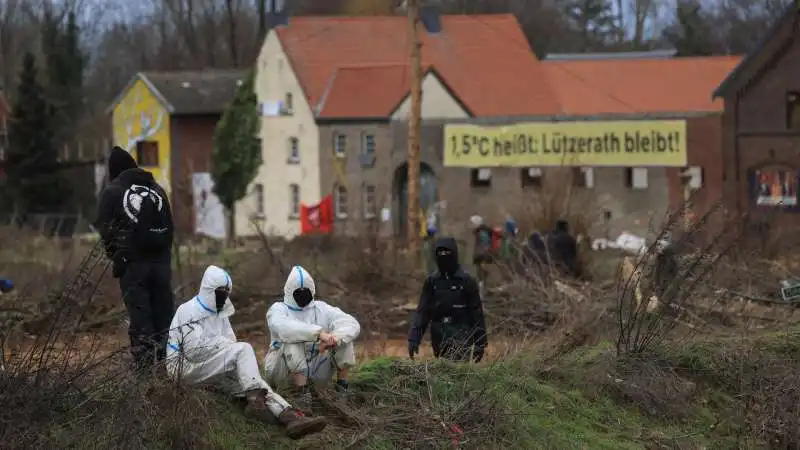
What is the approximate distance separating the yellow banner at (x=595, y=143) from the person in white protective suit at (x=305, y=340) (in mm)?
31685

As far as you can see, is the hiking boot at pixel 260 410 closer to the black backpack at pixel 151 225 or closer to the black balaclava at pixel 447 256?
the black backpack at pixel 151 225

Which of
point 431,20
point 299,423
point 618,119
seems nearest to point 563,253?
point 299,423

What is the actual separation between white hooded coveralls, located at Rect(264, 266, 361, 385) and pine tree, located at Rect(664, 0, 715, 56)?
210 ft

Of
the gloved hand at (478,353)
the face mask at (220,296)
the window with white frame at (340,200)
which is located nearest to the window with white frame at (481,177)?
the window with white frame at (340,200)

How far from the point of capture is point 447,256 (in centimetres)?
1111

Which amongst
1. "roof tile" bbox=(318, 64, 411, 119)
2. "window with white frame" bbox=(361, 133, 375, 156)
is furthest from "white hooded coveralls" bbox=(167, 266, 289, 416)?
"window with white frame" bbox=(361, 133, 375, 156)

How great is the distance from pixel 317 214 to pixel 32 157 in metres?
15.9

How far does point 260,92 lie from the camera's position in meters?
53.1

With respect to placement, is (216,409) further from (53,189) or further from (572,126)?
(53,189)

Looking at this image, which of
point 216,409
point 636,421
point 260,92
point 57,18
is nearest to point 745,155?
point 260,92

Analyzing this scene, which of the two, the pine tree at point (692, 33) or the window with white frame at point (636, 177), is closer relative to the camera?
the window with white frame at point (636, 177)

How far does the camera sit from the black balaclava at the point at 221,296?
830 centimetres

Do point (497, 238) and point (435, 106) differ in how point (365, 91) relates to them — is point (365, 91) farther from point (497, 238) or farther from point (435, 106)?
point (497, 238)

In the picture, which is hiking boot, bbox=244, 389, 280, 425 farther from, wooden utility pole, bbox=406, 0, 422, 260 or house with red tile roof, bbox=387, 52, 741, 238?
house with red tile roof, bbox=387, 52, 741, 238
